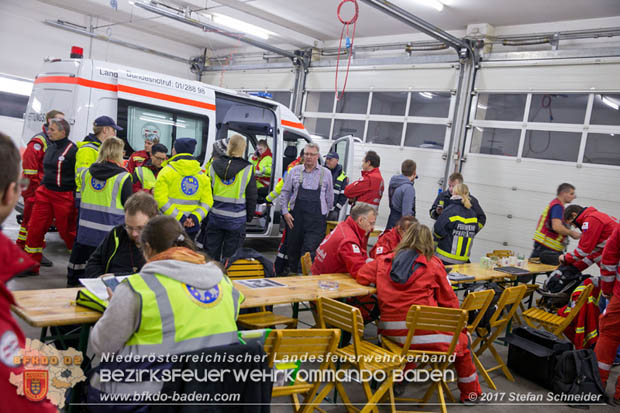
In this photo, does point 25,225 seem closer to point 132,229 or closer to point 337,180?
point 132,229

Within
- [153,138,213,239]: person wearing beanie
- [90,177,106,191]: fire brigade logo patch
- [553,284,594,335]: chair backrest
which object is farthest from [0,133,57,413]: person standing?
[553,284,594,335]: chair backrest

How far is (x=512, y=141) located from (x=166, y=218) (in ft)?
27.4

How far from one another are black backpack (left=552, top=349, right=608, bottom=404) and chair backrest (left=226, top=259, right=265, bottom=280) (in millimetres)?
2686

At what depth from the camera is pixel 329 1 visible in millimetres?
9922

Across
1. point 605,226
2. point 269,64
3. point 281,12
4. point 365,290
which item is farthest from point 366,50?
point 365,290

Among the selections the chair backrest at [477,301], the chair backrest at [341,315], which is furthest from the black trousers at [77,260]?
the chair backrest at [477,301]

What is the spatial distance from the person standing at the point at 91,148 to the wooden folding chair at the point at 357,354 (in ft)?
10.1

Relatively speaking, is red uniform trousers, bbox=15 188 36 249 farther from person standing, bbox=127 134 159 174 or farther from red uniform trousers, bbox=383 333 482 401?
red uniform trousers, bbox=383 333 482 401

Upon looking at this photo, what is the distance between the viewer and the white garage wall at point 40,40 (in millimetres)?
12430

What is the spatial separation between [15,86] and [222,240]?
938 cm

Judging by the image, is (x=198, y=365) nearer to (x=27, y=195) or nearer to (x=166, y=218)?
(x=166, y=218)

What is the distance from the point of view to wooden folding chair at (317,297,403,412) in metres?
3.17

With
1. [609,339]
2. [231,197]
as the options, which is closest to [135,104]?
[231,197]

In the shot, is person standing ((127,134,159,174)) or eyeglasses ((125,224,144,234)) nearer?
eyeglasses ((125,224,144,234))
